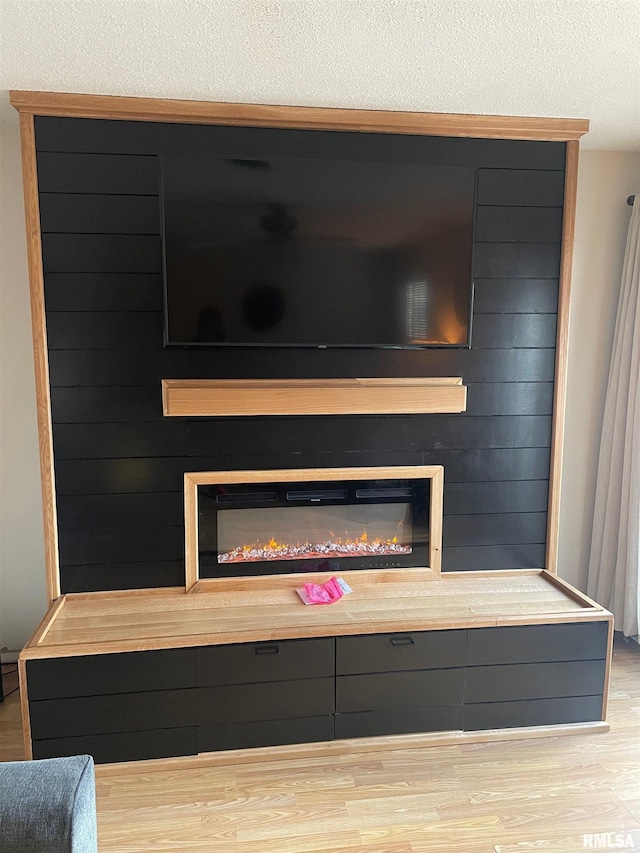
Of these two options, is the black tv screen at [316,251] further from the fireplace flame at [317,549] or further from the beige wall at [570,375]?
the fireplace flame at [317,549]

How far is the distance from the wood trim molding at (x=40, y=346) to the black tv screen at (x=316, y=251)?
1.60ft

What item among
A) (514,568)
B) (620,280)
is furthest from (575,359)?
(514,568)

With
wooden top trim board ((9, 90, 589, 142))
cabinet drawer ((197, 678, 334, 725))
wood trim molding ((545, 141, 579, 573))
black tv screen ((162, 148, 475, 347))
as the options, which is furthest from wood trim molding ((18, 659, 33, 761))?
wood trim molding ((545, 141, 579, 573))

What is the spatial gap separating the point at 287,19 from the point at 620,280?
2.14 m

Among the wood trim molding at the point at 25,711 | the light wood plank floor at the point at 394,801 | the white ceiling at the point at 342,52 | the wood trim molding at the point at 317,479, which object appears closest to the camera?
the white ceiling at the point at 342,52

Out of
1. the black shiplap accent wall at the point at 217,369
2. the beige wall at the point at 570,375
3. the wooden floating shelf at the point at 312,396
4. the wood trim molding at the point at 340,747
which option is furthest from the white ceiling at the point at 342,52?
the wood trim molding at the point at 340,747

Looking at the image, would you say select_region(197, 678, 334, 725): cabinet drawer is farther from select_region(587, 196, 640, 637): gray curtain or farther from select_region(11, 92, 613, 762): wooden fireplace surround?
select_region(587, 196, 640, 637): gray curtain

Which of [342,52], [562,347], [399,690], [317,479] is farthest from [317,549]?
[342,52]

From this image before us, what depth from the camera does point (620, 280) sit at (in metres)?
3.14

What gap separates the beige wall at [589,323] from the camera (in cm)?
309

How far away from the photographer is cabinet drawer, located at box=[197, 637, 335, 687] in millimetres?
2316

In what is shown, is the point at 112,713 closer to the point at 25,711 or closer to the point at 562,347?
the point at 25,711

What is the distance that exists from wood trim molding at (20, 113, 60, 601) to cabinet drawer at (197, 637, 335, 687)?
0.77 meters

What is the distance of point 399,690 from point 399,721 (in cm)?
13
